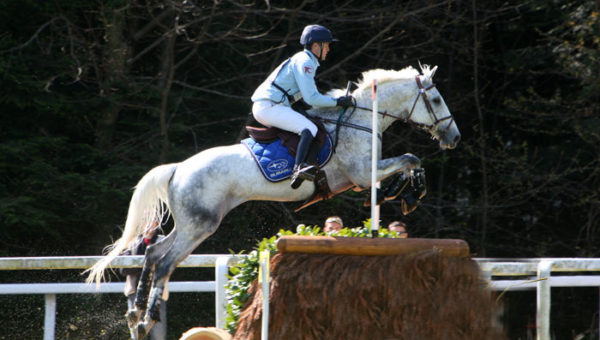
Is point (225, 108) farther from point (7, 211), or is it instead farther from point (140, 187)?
point (140, 187)

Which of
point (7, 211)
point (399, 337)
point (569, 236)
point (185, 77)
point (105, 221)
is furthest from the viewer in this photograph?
point (569, 236)

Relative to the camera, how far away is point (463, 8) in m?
11.9

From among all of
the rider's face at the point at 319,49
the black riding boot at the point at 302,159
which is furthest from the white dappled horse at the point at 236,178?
the rider's face at the point at 319,49

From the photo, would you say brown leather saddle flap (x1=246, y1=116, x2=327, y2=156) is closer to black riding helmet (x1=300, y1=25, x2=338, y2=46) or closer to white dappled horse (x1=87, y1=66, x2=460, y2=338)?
white dappled horse (x1=87, y1=66, x2=460, y2=338)

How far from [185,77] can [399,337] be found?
7583mm

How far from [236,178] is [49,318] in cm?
217

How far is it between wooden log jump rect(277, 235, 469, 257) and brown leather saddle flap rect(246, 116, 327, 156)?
128 cm

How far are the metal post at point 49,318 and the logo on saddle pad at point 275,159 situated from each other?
91.9 inches

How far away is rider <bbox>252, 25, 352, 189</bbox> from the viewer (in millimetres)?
5343

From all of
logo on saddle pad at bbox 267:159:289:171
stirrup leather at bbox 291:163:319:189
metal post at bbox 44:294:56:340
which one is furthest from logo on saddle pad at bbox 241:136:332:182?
metal post at bbox 44:294:56:340

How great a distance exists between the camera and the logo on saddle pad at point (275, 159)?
5.41 meters

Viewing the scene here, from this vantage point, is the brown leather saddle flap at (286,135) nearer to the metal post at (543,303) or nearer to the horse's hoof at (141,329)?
the horse's hoof at (141,329)

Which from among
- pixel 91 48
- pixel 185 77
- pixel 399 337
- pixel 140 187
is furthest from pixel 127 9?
pixel 399 337

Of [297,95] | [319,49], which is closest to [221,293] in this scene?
[297,95]
